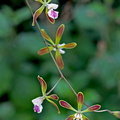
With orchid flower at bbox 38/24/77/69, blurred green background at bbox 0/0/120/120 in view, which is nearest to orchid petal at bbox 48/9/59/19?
orchid flower at bbox 38/24/77/69

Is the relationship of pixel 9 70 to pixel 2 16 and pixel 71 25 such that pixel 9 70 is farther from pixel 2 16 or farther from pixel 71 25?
pixel 71 25

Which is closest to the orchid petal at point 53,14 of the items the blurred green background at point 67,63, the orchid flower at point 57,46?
the orchid flower at point 57,46

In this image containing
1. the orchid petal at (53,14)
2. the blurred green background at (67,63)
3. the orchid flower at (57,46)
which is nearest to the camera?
the orchid petal at (53,14)

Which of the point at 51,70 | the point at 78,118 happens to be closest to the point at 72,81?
the point at 51,70

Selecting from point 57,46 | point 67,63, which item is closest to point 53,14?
point 57,46

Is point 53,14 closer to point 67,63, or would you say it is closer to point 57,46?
point 57,46

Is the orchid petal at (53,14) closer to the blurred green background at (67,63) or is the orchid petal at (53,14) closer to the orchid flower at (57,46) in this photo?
the orchid flower at (57,46)

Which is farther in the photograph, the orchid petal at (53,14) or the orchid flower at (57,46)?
the orchid flower at (57,46)

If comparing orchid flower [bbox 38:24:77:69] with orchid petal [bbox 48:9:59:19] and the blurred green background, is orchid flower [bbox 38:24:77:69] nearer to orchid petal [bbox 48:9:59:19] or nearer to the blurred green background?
orchid petal [bbox 48:9:59:19]
